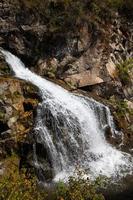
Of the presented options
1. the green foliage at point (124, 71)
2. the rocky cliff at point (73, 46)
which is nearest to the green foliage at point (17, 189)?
the rocky cliff at point (73, 46)

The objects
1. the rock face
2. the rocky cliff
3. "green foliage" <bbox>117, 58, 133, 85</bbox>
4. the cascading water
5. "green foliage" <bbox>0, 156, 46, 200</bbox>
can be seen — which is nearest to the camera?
"green foliage" <bbox>0, 156, 46, 200</bbox>

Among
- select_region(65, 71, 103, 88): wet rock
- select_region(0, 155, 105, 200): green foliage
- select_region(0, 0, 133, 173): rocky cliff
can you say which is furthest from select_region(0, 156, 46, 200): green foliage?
select_region(65, 71, 103, 88): wet rock

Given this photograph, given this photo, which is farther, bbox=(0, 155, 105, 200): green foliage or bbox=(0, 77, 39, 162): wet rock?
bbox=(0, 77, 39, 162): wet rock

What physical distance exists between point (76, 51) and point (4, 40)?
390 cm

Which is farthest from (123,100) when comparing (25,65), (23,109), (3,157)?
(3,157)

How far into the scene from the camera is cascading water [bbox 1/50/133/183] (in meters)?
18.1

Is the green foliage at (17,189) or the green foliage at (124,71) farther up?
the green foliage at (17,189)

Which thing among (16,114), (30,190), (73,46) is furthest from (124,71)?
(30,190)

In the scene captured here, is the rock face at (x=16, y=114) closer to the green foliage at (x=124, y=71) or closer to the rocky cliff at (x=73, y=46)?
the rocky cliff at (x=73, y=46)

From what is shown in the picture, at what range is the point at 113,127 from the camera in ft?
70.5

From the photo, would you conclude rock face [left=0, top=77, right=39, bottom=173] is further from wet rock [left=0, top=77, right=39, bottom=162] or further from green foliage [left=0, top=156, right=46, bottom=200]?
green foliage [left=0, top=156, right=46, bottom=200]

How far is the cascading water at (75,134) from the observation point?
1811cm

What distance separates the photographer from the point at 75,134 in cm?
1955

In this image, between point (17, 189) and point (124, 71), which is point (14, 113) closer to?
point (124, 71)
